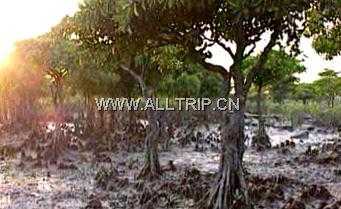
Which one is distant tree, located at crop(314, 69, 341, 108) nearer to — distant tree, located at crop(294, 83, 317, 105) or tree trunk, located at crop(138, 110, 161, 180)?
distant tree, located at crop(294, 83, 317, 105)

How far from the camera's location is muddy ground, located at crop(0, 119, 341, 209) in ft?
35.2

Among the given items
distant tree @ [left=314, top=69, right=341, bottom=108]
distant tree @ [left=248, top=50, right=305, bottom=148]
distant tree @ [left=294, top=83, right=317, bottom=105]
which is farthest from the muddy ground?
distant tree @ [left=294, top=83, right=317, bottom=105]

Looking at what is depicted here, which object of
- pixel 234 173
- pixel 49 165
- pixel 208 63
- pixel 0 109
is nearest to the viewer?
pixel 234 173

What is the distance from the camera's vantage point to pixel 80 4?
35.6 ft

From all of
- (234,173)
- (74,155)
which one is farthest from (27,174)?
(234,173)

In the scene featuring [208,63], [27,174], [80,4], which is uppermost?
[80,4]

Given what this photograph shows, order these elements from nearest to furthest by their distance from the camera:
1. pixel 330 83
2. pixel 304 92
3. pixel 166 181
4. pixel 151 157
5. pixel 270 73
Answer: pixel 166 181
pixel 151 157
pixel 270 73
pixel 330 83
pixel 304 92

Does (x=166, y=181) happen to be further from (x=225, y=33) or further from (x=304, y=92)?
(x=304, y=92)

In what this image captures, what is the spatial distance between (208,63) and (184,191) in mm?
2578

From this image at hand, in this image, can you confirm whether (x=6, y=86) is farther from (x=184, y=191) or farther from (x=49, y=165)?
(x=184, y=191)

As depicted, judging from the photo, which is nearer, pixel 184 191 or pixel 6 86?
pixel 184 191

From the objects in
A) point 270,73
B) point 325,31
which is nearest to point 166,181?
point 325,31

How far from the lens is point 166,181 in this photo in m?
13.4

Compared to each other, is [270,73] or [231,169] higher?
[270,73]
